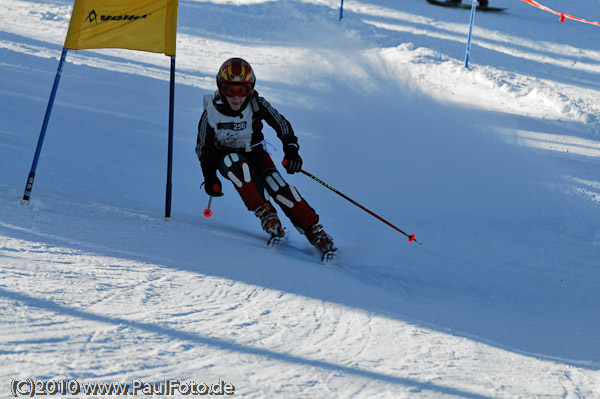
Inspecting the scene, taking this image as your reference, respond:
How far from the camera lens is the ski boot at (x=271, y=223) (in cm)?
458

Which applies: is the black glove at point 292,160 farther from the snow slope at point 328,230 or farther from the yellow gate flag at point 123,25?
the yellow gate flag at point 123,25

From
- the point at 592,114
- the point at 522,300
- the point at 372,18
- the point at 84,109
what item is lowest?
the point at 522,300

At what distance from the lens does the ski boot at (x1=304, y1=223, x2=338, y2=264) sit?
14.8 ft

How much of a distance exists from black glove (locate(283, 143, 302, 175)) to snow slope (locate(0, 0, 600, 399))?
0.62 metres

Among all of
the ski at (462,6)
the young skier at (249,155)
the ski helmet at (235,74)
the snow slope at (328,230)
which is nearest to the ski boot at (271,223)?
the young skier at (249,155)

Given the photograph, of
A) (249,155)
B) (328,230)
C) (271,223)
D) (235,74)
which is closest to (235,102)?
(235,74)

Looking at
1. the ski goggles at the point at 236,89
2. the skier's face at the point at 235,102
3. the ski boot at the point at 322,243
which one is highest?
the ski goggles at the point at 236,89

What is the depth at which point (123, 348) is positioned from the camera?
7.93 ft

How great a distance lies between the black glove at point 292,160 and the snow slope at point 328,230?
2.04 ft

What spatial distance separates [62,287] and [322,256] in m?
2.02

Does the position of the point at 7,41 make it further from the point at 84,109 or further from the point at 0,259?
the point at 0,259

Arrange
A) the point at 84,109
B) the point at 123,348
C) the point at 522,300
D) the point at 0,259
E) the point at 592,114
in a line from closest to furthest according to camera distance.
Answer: the point at 123,348
the point at 0,259
the point at 522,300
the point at 84,109
the point at 592,114

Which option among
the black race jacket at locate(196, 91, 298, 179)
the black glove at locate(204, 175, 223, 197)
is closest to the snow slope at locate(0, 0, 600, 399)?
the black glove at locate(204, 175, 223, 197)

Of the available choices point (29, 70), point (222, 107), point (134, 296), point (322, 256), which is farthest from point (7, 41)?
point (134, 296)
